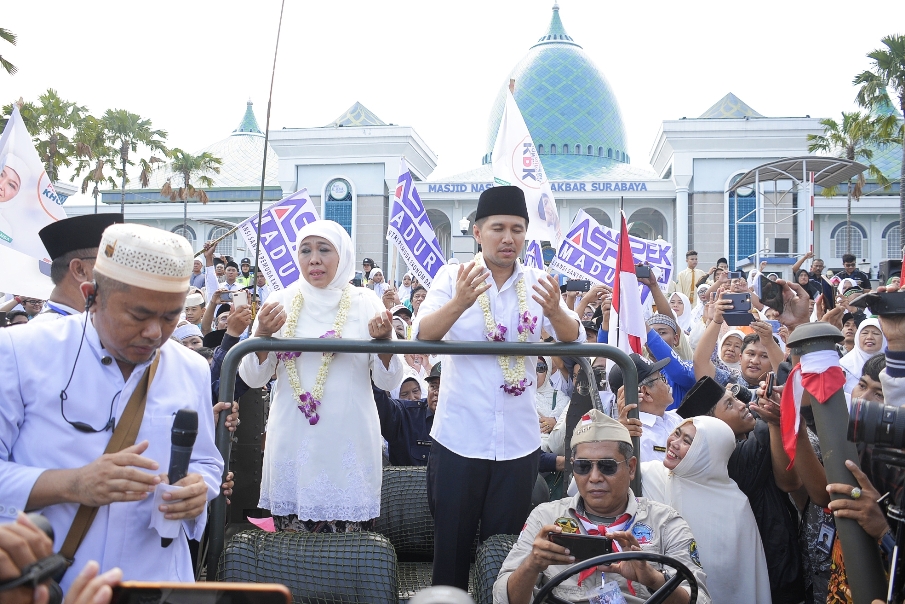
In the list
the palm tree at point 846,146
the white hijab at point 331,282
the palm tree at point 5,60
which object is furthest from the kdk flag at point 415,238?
the palm tree at point 846,146

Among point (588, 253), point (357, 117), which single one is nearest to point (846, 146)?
point (357, 117)

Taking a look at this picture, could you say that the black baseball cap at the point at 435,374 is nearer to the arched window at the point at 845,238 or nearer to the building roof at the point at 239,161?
the arched window at the point at 845,238

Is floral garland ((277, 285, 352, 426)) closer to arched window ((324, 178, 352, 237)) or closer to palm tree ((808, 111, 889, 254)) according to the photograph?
palm tree ((808, 111, 889, 254))

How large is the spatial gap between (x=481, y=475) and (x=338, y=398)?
79 cm

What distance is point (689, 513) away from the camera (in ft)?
13.3

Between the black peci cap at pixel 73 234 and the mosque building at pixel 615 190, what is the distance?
20300 mm

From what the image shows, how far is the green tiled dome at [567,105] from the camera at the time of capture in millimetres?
39000

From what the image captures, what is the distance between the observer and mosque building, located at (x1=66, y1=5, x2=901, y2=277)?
29.3 meters

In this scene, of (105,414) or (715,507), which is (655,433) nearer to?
(715,507)

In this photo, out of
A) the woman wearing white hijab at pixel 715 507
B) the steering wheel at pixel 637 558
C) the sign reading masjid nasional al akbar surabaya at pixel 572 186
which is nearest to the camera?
the steering wheel at pixel 637 558

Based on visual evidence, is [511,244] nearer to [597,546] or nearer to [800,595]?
[597,546]

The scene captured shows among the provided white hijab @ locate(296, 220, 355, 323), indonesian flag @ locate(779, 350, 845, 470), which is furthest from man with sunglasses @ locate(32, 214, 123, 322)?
indonesian flag @ locate(779, 350, 845, 470)

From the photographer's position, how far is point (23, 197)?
5801mm

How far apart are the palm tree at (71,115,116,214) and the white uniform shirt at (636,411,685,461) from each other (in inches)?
A: 1139
